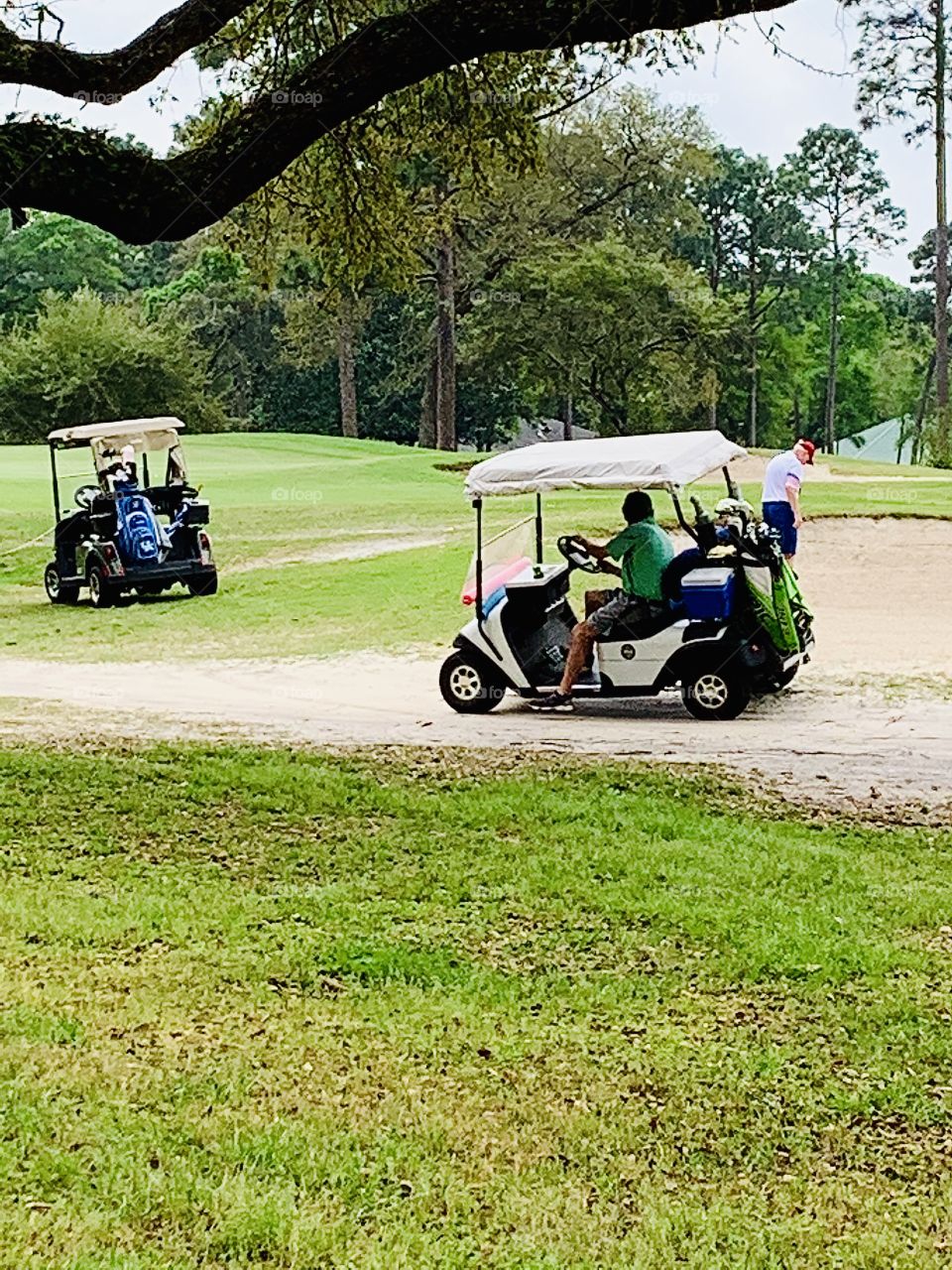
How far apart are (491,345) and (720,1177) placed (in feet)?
162

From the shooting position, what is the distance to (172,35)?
1002 cm

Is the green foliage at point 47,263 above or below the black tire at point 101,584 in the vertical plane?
above

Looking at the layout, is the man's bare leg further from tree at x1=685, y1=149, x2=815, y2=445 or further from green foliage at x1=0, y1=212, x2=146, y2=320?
green foliage at x1=0, y1=212, x2=146, y2=320

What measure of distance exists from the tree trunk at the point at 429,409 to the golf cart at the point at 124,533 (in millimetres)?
36124

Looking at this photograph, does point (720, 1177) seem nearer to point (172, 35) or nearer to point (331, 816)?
point (331, 816)

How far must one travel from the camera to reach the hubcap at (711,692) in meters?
11.2

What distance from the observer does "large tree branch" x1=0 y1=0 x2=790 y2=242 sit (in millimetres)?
8539

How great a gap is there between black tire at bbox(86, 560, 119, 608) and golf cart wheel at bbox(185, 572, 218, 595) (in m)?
0.91

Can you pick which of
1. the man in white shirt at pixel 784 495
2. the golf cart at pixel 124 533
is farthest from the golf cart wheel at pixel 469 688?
the golf cart at pixel 124 533

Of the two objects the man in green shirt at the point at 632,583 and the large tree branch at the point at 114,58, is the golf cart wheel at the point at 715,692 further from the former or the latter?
the large tree branch at the point at 114,58

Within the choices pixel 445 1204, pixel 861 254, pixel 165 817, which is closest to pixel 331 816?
pixel 165 817

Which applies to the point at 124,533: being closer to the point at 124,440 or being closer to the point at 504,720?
the point at 124,440

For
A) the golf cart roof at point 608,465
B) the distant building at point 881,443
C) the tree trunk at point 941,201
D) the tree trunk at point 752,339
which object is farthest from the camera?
the distant building at point 881,443

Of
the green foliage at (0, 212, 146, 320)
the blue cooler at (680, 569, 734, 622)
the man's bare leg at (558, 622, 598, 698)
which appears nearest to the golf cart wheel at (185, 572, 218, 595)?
the man's bare leg at (558, 622, 598, 698)
